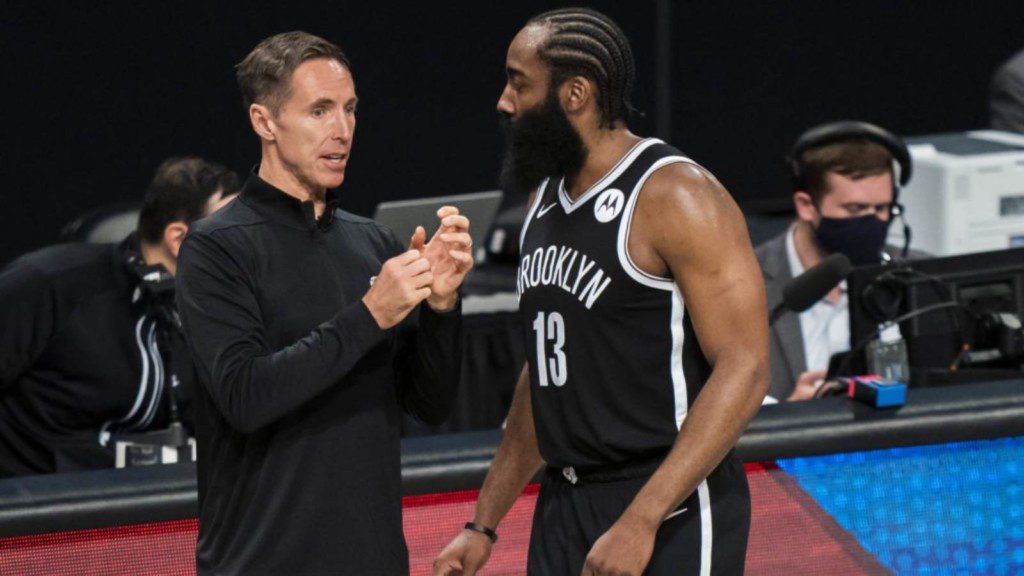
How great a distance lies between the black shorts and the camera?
2.25 metres

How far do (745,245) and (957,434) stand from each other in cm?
83

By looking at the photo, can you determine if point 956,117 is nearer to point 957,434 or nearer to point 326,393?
point 957,434

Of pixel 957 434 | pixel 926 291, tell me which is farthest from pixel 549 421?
pixel 926 291

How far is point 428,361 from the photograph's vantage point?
87.0 inches

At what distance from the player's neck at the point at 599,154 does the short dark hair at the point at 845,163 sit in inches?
67.4

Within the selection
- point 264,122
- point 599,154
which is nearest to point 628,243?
point 599,154

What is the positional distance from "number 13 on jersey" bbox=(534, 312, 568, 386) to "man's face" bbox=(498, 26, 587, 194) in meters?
0.21

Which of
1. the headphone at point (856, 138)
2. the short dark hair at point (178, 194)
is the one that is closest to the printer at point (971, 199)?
the headphone at point (856, 138)

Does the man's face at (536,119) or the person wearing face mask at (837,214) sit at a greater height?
the man's face at (536,119)

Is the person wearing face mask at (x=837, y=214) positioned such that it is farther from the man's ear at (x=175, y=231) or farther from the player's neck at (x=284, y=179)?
the player's neck at (x=284, y=179)

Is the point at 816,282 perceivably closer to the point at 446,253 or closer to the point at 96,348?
the point at 446,253

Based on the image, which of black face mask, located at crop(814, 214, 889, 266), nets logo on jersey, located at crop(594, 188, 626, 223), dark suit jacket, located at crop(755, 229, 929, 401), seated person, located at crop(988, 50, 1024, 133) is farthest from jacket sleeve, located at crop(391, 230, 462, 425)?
seated person, located at crop(988, 50, 1024, 133)

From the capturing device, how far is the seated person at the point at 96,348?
343 cm

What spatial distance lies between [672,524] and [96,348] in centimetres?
170
